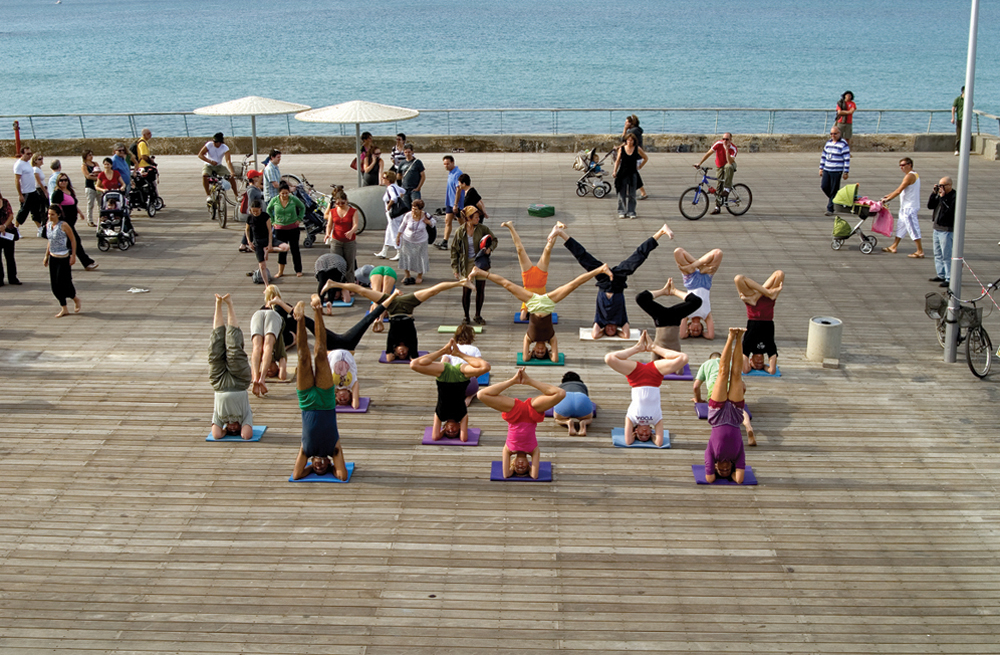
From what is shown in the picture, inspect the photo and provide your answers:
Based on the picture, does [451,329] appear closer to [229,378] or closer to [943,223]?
[229,378]

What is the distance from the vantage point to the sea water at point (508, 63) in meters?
65.6

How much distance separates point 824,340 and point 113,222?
13.9 m

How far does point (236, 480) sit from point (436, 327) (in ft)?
17.6

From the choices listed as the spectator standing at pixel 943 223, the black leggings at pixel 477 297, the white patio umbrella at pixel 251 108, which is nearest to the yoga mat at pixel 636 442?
the black leggings at pixel 477 297

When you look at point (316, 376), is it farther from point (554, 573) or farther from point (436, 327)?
point (436, 327)

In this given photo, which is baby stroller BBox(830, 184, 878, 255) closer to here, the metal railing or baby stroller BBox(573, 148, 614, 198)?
baby stroller BBox(573, 148, 614, 198)

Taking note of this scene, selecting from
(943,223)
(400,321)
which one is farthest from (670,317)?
(943,223)

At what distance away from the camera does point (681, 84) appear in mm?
75125

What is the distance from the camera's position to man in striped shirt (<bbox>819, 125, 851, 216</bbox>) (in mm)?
20516

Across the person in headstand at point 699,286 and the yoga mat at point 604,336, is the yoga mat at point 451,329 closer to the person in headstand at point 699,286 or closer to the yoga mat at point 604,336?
the yoga mat at point 604,336

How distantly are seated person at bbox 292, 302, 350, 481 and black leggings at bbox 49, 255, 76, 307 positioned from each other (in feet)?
22.4

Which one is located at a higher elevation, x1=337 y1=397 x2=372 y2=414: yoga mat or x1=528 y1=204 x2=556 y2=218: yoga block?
x1=528 y1=204 x2=556 y2=218: yoga block

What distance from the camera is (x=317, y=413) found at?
33.0ft

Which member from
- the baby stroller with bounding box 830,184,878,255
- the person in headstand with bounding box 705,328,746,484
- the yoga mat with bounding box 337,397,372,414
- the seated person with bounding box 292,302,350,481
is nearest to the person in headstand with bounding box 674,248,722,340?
the person in headstand with bounding box 705,328,746,484
